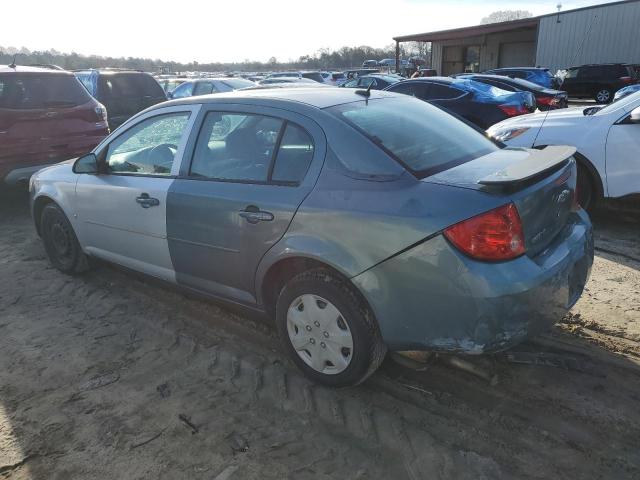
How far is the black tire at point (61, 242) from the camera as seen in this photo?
456 centimetres

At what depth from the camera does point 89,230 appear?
425cm

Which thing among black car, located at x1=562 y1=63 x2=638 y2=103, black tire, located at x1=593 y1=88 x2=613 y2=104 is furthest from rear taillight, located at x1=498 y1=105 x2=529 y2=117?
black tire, located at x1=593 y1=88 x2=613 y2=104

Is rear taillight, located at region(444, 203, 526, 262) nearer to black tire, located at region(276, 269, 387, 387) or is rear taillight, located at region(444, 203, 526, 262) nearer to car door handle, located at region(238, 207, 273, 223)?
black tire, located at region(276, 269, 387, 387)

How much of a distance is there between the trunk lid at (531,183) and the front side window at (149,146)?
6.22ft

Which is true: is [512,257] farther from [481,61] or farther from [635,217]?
[481,61]

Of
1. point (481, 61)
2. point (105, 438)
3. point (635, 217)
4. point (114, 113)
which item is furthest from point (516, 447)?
point (481, 61)

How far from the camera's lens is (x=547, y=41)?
2820 centimetres

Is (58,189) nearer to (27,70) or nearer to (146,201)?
(146,201)

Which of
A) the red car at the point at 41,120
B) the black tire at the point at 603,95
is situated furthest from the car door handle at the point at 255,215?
the black tire at the point at 603,95

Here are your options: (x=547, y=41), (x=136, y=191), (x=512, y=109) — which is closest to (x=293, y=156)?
(x=136, y=191)

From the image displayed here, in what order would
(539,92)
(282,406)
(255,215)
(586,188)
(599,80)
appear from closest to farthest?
(282,406) → (255,215) → (586,188) → (539,92) → (599,80)

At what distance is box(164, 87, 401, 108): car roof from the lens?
10.0 ft

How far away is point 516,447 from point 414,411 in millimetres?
524

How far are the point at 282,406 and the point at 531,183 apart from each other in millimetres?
1748
